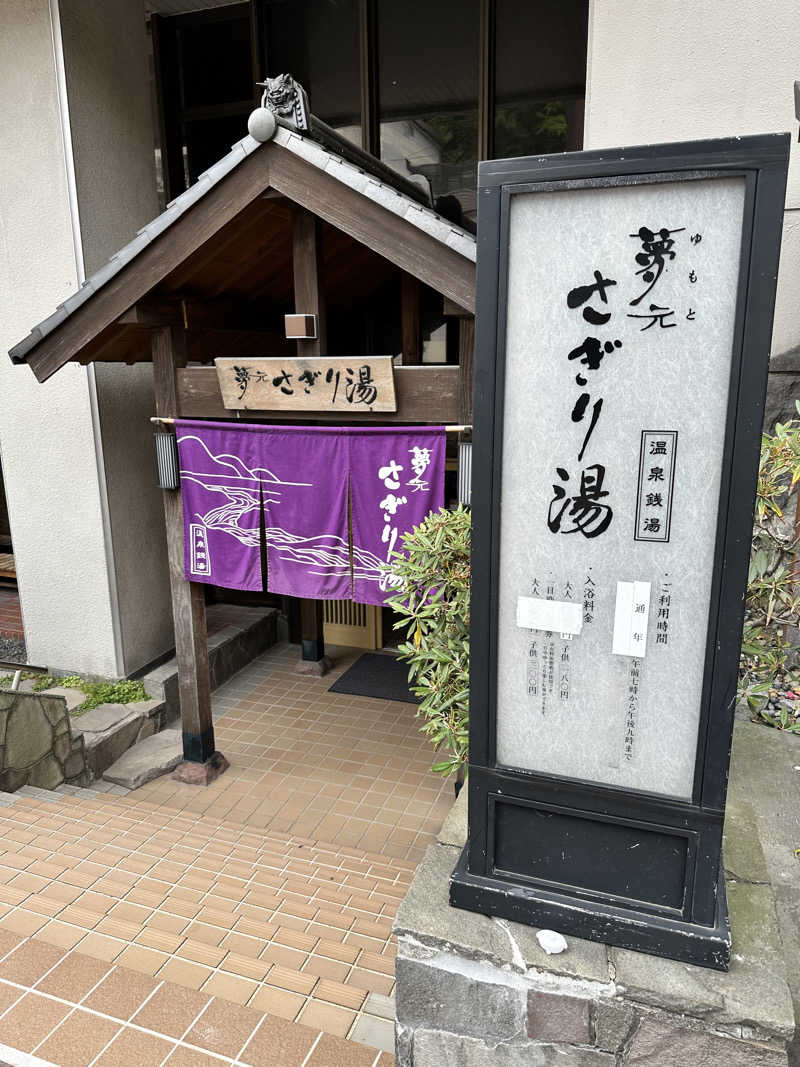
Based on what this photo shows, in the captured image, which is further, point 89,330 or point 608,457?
point 89,330

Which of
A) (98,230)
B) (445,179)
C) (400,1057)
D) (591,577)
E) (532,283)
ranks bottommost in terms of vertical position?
(400,1057)

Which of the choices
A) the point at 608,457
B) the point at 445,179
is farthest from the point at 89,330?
the point at 608,457

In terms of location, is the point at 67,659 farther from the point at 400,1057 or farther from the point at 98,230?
Answer: the point at 400,1057

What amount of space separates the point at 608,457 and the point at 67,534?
7310 millimetres

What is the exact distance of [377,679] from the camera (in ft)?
31.4

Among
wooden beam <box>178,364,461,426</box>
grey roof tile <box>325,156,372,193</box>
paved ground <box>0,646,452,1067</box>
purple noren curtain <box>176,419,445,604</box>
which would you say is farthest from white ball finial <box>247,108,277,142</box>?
paved ground <box>0,646,452,1067</box>

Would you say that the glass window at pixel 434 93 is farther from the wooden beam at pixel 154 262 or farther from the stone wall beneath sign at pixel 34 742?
the stone wall beneath sign at pixel 34 742

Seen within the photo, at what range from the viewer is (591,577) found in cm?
273

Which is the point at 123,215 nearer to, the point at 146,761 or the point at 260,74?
the point at 260,74

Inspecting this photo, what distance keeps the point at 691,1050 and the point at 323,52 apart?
990 centimetres

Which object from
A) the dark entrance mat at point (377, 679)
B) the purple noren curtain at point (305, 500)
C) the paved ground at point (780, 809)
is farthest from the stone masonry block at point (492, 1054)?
the dark entrance mat at point (377, 679)

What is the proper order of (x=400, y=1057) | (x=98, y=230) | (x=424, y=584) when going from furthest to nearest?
(x=98, y=230)
(x=424, y=584)
(x=400, y=1057)

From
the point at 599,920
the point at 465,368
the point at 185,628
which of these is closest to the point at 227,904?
the point at 599,920

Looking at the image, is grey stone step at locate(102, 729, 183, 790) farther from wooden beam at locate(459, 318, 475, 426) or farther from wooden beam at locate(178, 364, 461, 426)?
wooden beam at locate(459, 318, 475, 426)
